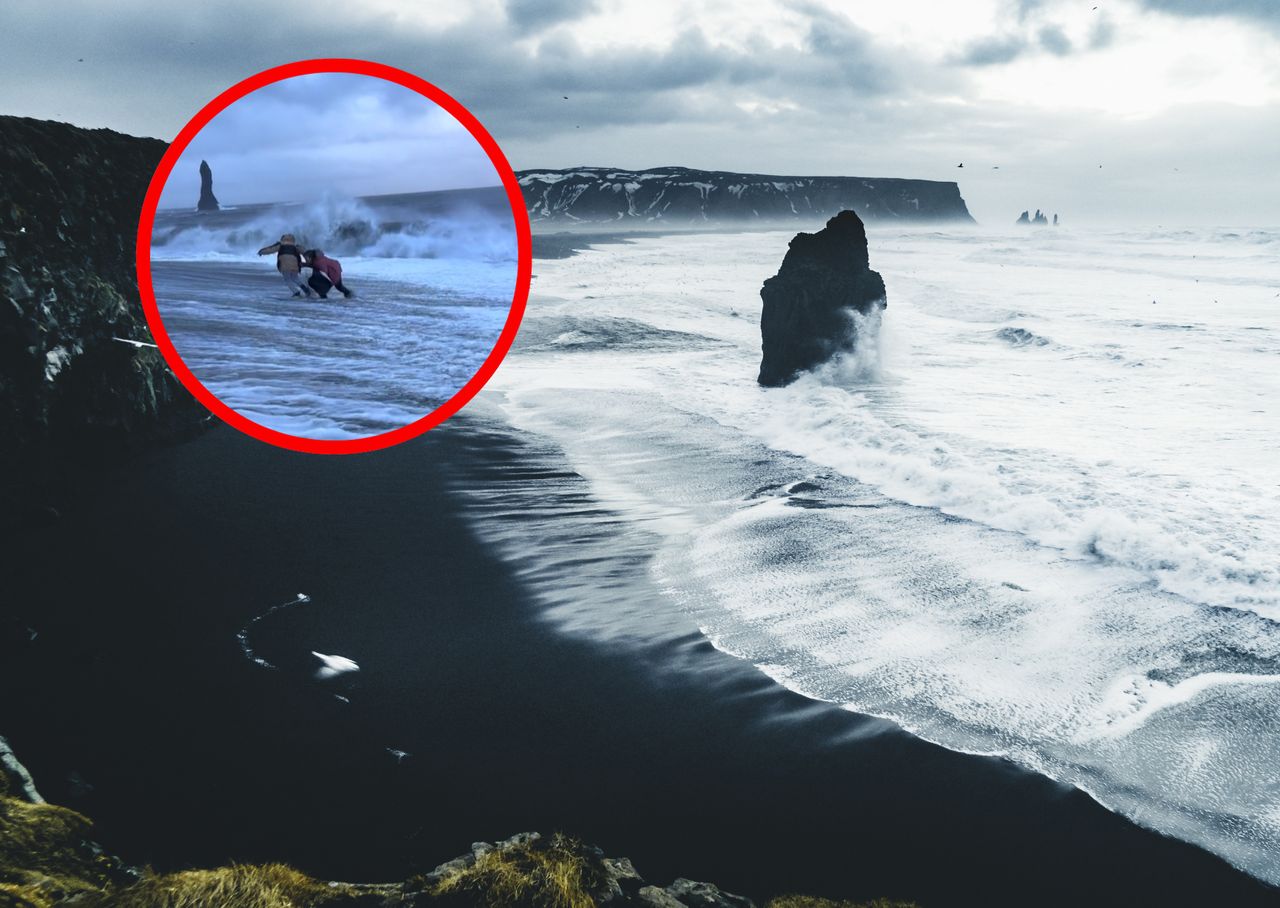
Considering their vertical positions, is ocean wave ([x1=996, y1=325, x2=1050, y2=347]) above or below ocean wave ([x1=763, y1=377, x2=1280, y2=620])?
above

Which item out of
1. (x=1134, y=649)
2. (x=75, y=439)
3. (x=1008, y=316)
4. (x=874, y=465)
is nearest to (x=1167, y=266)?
(x=1008, y=316)

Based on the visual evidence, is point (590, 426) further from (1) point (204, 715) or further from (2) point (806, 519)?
(1) point (204, 715)

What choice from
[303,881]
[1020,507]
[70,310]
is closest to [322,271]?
[303,881]

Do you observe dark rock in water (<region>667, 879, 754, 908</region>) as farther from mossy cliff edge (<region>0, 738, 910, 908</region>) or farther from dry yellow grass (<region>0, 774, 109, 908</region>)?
dry yellow grass (<region>0, 774, 109, 908</region>)

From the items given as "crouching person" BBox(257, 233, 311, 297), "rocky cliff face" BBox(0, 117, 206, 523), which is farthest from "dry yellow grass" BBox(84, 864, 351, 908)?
"rocky cliff face" BBox(0, 117, 206, 523)

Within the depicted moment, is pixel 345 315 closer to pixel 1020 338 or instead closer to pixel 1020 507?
pixel 1020 507

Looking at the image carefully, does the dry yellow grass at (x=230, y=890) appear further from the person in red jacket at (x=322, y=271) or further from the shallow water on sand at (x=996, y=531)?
the shallow water on sand at (x=996, y=531)

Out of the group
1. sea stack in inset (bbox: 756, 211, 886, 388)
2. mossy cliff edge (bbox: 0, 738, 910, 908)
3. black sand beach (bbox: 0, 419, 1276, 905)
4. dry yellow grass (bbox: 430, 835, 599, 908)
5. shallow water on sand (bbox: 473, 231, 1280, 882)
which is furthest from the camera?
sea stack in inset (bbox: 756, 211, 886, 388)
